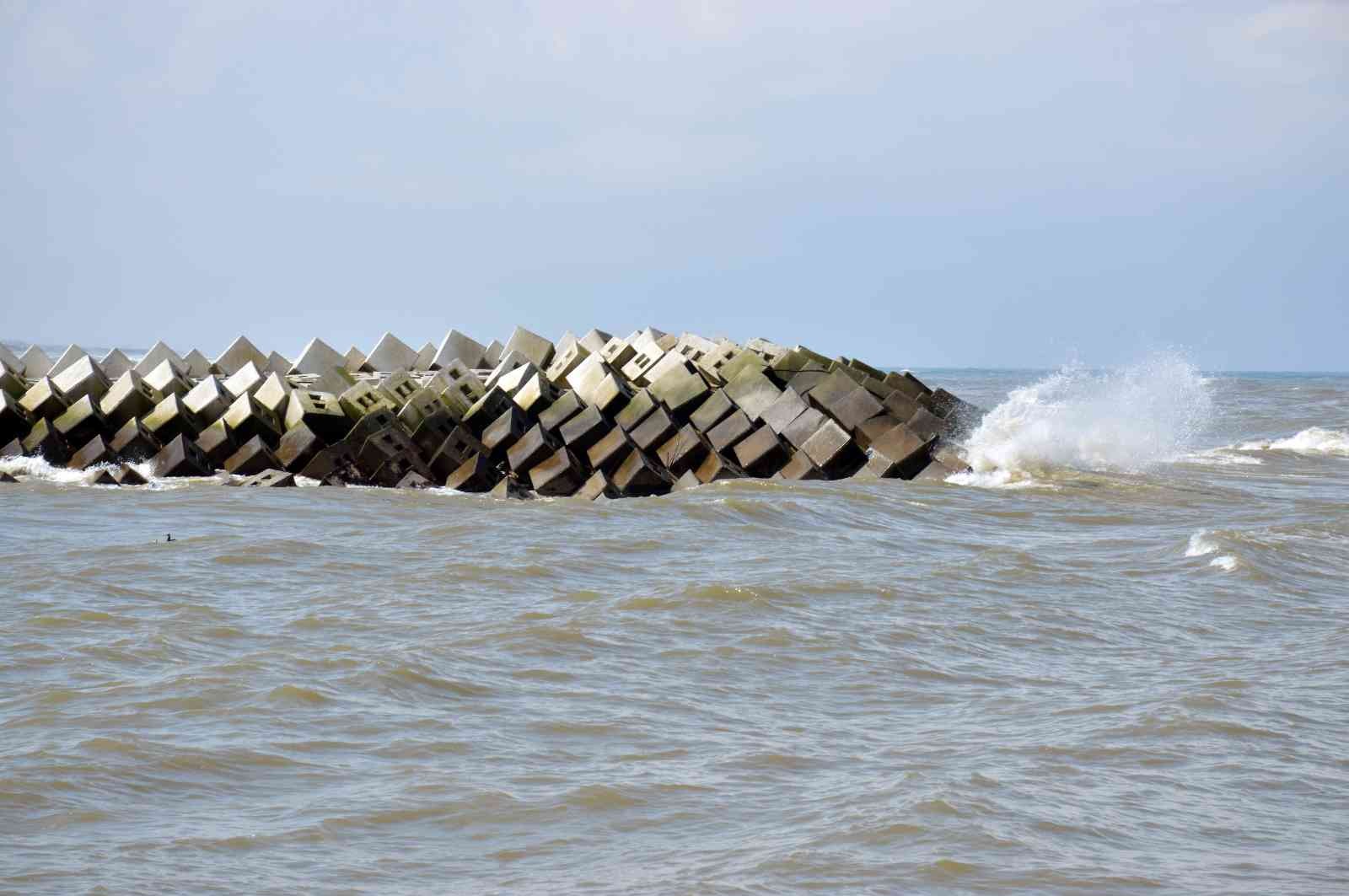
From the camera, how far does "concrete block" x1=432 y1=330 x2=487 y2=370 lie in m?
17.6

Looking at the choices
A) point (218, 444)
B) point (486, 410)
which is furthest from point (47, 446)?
point (486, 410)

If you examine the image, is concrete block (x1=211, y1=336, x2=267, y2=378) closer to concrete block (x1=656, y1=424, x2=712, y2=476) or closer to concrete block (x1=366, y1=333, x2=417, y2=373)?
concrete block (x1=366, y1=333, x2=417, y2=373)

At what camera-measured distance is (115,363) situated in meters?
17.8

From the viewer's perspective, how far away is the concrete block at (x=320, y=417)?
13.2m

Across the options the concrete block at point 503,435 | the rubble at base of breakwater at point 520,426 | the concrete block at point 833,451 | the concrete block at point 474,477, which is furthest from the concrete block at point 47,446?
the concrete block at point 833,451

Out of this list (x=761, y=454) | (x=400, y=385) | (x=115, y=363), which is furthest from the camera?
(x=115, y=363)

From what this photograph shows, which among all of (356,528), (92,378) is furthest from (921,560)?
(92,378)

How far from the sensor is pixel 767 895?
12.2ft

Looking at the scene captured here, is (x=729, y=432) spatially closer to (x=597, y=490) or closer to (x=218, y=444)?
(x=597, y=490)

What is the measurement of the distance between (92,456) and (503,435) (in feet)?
12.2

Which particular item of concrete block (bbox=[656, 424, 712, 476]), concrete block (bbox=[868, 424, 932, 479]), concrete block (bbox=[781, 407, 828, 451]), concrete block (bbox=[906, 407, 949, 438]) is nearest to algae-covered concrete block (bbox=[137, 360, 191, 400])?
concrete block (bbox=[656, 424, 712, 476])

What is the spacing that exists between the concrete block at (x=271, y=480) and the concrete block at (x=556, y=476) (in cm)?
201

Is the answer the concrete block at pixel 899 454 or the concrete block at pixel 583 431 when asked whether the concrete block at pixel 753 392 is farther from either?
the concrete block at pixel 583 431

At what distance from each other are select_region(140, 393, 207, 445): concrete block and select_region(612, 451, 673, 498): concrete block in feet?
13.4
